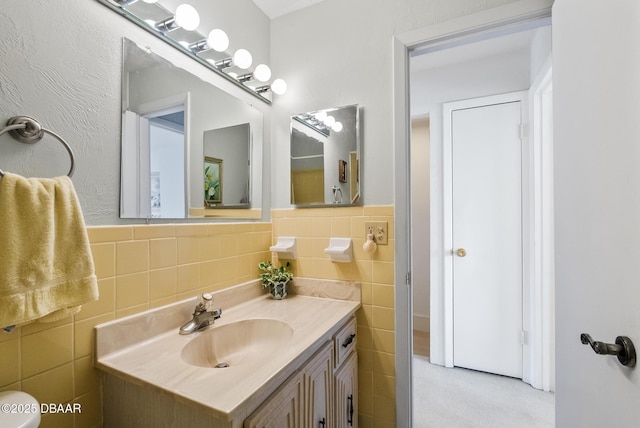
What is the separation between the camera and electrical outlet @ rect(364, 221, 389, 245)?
53.1 inches

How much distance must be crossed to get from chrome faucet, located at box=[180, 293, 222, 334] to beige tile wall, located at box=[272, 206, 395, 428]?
1.89ft

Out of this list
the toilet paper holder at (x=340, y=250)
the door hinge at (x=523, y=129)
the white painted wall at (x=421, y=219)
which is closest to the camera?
the toilet paper holder at (x=340, y=250)

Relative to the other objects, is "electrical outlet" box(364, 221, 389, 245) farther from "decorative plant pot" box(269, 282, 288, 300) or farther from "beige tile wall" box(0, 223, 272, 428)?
"beige tile wall" box(0, 223, 272, 428)

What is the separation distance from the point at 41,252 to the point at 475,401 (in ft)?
7.56

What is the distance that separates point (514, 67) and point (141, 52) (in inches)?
90.3

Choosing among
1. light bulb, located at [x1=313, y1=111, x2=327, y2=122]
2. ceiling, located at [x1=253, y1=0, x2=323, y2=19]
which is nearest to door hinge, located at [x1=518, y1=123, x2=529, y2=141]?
light bulb, located at [x1=313, y1=111, x2=327, y2=122]

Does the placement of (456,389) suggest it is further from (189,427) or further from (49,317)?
(49,317)

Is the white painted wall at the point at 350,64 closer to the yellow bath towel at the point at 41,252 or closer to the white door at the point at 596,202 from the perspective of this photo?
the white door at the point at 596,202

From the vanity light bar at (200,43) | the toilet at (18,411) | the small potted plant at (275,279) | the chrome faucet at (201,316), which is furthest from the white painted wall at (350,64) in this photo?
the toilet at (18,411)

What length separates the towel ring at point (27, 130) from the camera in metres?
0.69

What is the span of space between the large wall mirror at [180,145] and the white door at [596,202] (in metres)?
1.30

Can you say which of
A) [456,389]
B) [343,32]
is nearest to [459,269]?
[456,389]

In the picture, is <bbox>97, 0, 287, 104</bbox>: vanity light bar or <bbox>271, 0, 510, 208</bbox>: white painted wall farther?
<bbox>271, 0, 510, 208</bbox>: white painted wall

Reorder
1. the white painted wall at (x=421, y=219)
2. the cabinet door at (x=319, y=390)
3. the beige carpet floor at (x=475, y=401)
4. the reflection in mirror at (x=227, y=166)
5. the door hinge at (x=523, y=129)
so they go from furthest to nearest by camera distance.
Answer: the white painted wall at (x=421, y=219)
the door hinge at (x=523, y=129)
the beige carpet floor at (x=475, y=401)
the reflection in mirror at (x=227, y=166)
the cabinet door at (x=319, y=390)
